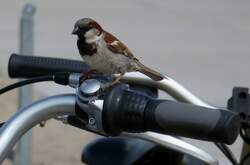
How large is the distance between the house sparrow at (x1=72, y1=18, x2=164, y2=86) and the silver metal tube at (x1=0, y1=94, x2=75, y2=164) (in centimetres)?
13

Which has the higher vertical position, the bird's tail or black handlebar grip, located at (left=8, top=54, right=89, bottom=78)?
the bird's tail

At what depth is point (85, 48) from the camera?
73.4 inches

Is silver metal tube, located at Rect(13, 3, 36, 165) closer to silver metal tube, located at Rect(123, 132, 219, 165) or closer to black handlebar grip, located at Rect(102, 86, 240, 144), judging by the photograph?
silver metal tube, located at Rect(123, 132, 219, 165)

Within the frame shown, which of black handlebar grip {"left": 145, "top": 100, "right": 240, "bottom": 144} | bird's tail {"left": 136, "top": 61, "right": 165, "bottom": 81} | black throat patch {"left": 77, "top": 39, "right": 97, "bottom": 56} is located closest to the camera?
black handlebar grip {"left": 145, "top": 100, "right": 240, "bottom": 144}

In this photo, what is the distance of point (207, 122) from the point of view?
154 cm

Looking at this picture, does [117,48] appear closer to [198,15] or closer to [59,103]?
[59,103]

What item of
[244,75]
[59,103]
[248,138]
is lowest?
[244,75]

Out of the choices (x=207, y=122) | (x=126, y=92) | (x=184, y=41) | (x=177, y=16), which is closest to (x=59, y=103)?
(x=126, y=92)

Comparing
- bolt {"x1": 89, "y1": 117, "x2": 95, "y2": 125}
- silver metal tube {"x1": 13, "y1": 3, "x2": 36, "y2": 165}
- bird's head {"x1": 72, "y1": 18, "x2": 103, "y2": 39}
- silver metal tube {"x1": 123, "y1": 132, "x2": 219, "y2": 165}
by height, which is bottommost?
silver metal tube {"x1": 13, "y1": 3, "x2": 36, "y2": 165}

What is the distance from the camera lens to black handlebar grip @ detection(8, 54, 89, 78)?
2174 millimetres

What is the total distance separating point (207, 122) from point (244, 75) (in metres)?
6.66

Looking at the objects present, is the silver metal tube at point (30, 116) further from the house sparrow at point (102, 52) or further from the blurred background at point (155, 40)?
the blurred background at point (155, 40)

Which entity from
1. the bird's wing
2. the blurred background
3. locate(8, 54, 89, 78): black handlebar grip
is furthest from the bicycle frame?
the blurred background

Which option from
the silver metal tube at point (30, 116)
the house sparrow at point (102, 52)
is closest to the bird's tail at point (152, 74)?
the house sparrow at point (102, 52)
